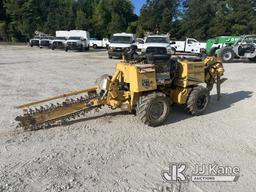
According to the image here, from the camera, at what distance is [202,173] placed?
5.11 meters

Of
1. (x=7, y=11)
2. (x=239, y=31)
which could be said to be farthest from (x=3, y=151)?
(x=7, y=11)

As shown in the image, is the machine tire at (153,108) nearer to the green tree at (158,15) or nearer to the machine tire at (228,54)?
the machine tire at (228,54)

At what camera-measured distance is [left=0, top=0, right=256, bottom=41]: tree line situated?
5250 cm

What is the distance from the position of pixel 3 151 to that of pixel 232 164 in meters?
3.83

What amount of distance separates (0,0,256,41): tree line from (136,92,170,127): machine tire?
46.6 m

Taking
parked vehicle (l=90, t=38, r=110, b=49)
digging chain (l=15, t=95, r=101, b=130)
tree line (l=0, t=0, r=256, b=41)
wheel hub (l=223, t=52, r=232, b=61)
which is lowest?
digging chain (l=15, t=95, r=101, b=130)

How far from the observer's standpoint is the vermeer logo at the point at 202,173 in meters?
4.93

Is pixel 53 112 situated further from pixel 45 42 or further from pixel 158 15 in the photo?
pixel 158 15

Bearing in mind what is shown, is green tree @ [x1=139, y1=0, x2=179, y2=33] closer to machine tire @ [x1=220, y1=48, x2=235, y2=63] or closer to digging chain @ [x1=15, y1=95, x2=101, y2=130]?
machine tire @ [x1=220, y1=48, x2=235, y2=63]

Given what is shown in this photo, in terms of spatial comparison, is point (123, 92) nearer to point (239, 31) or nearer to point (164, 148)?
point (164, 148)

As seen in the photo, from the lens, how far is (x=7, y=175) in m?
4.86

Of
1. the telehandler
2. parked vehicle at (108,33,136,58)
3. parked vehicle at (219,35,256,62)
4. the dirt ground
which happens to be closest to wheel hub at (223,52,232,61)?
parked vehicle at (219,35,256,62)

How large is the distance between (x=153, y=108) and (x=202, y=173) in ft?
7.31

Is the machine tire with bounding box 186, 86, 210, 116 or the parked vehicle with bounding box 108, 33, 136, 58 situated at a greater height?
the parked vehicle with bounding box 108, 33, 136, 58
